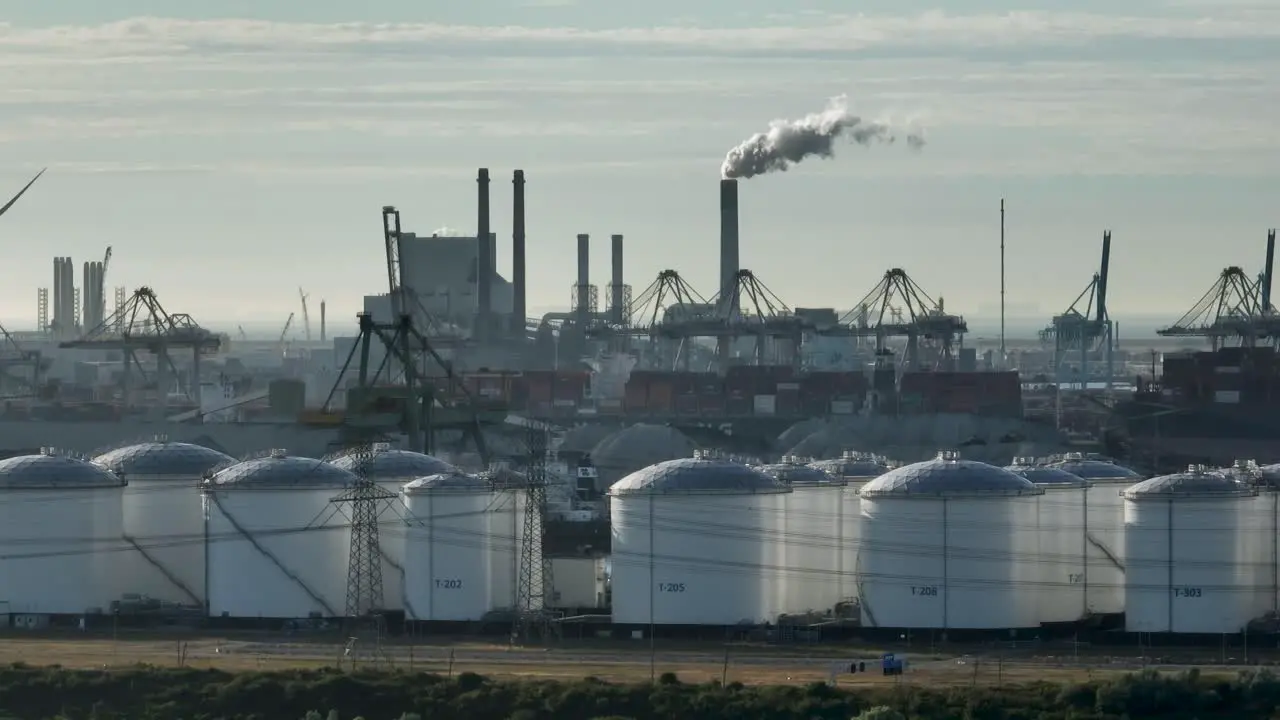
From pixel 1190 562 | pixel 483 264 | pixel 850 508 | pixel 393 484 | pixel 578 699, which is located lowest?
pixel 578 699

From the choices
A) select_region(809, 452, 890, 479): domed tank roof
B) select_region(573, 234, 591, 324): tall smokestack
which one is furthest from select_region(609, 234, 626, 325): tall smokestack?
select_region(809, 452, 890, 479): domed tank roof

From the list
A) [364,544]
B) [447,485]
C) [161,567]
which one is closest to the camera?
[447,485]

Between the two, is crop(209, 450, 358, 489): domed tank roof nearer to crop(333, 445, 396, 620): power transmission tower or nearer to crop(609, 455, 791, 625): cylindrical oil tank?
crop(333, 445, 396, 620): power transmission tower

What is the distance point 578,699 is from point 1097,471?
23.2 meters

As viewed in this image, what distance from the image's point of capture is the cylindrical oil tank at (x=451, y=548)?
2296 inches

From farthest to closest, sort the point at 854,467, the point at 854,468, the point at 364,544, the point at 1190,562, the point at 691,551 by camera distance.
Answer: the point at 854,467
the point at 854,468
the point at 364,544
the point at 691,551
the point at 1190,562

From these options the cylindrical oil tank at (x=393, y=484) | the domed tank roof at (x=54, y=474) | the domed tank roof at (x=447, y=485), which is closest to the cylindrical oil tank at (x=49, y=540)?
the domed tank roof at (x=54, y=474)

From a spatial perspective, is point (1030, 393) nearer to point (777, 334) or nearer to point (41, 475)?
point (777, 334)

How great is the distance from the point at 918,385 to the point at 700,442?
683 inches

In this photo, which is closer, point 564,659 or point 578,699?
point 578,699

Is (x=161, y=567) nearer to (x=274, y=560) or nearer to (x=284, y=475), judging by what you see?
(x=274, y=560)

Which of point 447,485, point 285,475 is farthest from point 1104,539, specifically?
point 285,475

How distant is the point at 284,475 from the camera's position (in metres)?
59.8

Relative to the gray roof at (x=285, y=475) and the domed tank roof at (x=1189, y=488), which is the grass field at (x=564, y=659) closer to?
the gray roof at (x=285, y=475)
